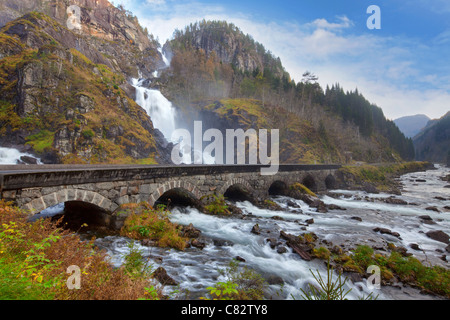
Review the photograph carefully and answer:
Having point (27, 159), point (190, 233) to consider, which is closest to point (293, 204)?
point (190, 233)

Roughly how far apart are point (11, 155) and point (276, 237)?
29.9m

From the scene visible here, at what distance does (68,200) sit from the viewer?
8336 millimetres

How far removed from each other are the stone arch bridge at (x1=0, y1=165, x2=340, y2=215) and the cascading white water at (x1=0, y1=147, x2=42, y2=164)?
1585cm

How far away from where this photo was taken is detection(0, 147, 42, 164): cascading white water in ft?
76.9

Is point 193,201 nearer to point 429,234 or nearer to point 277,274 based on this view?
point 277,274

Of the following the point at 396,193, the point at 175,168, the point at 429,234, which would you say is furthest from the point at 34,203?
the point at 396,193

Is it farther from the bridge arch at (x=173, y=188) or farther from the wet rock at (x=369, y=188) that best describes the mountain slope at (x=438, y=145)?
the bridge arch at (x=173, y=188)

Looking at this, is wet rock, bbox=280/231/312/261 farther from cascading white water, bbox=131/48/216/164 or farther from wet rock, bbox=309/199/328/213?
cascading white water, bbox=131/48/216/164

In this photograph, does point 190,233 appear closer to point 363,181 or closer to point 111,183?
point 111,183

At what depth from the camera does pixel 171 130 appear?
5184 cm

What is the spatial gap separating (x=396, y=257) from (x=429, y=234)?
7459 millimetres

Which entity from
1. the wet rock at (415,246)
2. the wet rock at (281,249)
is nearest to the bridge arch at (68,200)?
the wet rock at (281,249)

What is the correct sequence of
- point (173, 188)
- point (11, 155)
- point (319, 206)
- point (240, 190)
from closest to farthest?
point (173, 188) → point (240, 190) → point (319, 206) → point (11, 155)

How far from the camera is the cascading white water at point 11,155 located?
76.9ft
